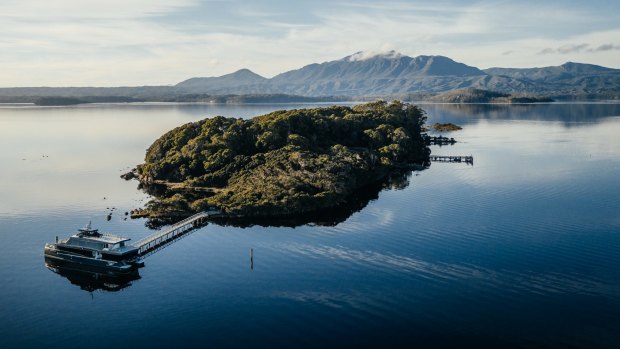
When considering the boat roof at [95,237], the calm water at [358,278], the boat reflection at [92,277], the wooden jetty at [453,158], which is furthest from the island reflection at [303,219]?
the wooden jetty at [453,158]

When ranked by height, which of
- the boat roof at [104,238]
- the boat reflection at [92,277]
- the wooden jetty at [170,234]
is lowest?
the boat reflection at [92,277]

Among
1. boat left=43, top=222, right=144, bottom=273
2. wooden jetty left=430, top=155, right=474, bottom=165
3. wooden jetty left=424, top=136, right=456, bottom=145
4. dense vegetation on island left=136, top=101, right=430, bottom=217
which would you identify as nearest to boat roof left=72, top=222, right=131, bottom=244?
boat left=43, top=222, right=144, bottom=273

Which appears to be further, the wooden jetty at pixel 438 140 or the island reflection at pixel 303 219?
the wooden jetty at pixel 438 140

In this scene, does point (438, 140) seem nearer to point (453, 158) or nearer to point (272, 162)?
point (453, 158)

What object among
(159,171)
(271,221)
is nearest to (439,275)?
(271,221)

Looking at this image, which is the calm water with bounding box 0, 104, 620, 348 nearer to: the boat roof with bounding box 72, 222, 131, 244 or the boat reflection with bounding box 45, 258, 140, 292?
the boat reflection with bounding box 45, 258, 140, 292

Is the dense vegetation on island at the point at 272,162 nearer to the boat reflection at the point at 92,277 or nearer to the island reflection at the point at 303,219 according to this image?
the island reflection at the point at 303,219

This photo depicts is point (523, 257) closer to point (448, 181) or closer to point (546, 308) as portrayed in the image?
point (546, 308)
